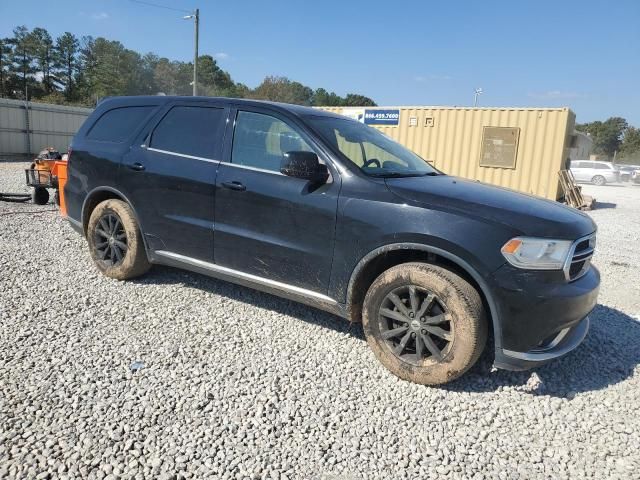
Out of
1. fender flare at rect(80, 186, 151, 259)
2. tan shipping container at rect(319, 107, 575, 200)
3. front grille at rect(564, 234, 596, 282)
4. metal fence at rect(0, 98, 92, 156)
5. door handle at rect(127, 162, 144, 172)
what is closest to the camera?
front grille at rect(564, 234, 596, 282)

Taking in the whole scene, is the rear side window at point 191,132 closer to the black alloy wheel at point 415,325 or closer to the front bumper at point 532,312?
the black alloy wheel at point 415,325

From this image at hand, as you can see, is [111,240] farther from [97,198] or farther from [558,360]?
[558,360]

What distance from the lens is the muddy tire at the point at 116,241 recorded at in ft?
14.5

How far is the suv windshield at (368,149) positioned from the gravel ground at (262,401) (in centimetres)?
138

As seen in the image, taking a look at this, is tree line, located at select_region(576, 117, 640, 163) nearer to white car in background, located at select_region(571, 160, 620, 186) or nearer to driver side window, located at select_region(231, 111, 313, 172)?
white car in background, located at select_region(571, 160, 620, 186)

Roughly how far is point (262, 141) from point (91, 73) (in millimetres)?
69822

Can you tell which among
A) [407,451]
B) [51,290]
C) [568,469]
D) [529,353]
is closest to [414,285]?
[529,353]

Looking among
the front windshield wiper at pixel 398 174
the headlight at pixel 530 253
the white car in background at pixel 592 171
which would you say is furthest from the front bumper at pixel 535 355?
the white car in background at pixel 592 171

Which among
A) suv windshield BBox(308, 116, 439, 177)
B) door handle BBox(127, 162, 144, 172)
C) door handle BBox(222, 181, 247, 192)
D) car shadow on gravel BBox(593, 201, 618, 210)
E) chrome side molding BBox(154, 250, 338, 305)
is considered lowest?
car shadow on gravel BBox(593, 201, 618, 210)

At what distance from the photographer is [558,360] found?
3523 mm

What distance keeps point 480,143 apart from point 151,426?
13.2 metres

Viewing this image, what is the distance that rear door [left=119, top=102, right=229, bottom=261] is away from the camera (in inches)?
154

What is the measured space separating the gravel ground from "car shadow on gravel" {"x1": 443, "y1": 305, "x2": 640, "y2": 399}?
14 mm

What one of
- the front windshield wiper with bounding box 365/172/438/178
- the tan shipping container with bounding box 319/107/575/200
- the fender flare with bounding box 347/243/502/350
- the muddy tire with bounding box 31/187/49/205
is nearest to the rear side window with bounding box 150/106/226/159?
the front windshield wiper with bounding box 365/172/438/178
